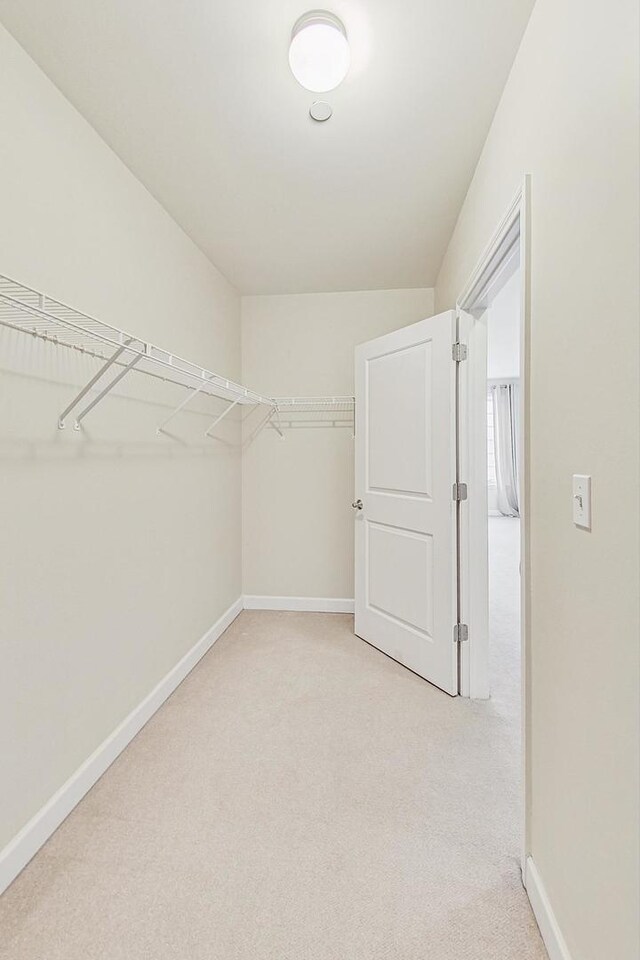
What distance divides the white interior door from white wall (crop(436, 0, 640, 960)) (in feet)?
3.74

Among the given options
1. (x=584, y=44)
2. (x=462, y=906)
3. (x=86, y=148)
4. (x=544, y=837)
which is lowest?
(x=462, y=906)

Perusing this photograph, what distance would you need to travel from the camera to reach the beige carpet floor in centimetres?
123

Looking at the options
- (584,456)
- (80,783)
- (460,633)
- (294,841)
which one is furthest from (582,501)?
(80,783)

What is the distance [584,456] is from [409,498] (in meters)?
1.72

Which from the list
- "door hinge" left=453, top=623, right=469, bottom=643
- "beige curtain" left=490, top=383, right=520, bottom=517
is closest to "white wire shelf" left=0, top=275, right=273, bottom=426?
"door hinge" left=453, top=623, right=469, bottom=643

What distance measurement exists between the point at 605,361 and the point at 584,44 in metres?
0.67

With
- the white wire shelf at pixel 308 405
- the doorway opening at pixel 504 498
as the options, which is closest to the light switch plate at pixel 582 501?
the doorway opening at pixel 504 498

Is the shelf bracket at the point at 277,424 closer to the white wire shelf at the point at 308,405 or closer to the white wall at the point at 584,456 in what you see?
the white wire shelf at the point at 308,405

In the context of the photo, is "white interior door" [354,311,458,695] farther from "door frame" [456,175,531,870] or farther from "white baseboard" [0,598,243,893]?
"white baseboard" [0,598,243,893]

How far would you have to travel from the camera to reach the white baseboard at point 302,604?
146 inches

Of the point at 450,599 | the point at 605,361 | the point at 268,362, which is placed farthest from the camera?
the point at 268,362

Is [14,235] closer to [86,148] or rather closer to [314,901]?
[86,148]

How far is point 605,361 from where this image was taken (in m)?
0.94

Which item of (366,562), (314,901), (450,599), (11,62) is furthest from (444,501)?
(11,62)
